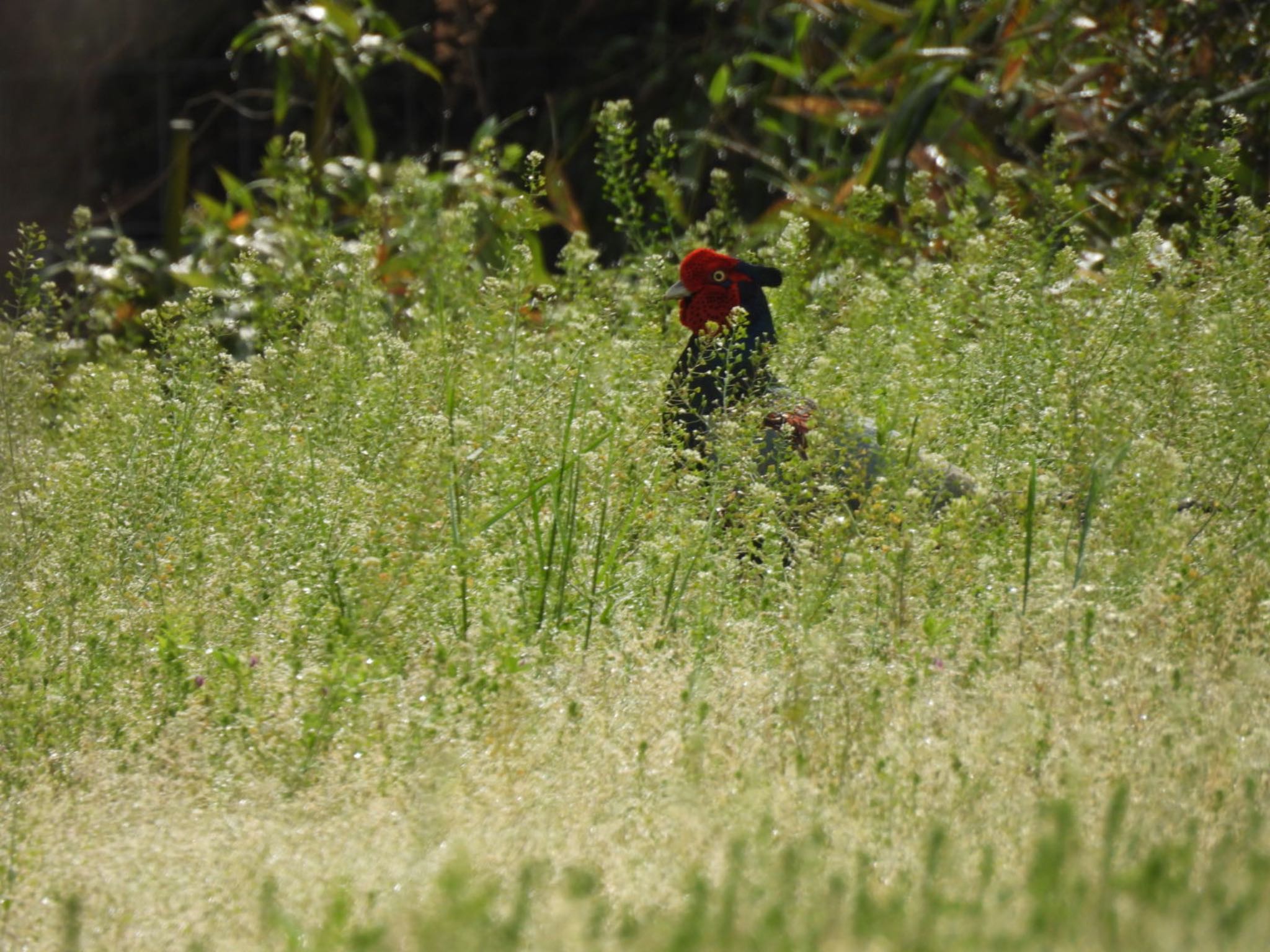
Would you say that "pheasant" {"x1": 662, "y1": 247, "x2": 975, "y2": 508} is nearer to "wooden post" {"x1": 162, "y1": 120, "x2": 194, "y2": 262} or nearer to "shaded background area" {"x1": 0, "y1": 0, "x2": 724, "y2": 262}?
"wooden post" {"x1": 162, "y1": 120, "x2": 194, "y2": 262}

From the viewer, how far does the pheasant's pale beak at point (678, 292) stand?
13.0 ft

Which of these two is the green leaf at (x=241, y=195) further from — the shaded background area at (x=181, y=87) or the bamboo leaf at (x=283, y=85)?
the shaded background area at (x=181, y=87)

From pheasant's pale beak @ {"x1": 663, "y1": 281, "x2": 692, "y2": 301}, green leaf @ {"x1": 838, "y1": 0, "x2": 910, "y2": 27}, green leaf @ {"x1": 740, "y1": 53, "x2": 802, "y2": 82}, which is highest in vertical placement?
green leaf @ {"x1": 838, "y1": 0, "x2": 910, "y2": 27}

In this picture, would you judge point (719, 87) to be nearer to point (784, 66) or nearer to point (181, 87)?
point (784, 66)

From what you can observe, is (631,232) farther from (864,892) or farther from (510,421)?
(864,892)

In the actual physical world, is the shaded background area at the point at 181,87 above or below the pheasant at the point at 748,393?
above

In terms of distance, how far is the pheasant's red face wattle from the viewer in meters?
4.01

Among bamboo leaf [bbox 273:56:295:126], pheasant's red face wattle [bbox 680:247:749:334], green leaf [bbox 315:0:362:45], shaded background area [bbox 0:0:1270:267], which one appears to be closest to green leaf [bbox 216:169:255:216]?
bamboo leaf [bbox 273:56:295:126]

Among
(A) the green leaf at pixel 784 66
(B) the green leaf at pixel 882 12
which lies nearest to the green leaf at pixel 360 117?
(A) the green leaf at pixel 784 66

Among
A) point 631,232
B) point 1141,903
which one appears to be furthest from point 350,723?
point 631,232

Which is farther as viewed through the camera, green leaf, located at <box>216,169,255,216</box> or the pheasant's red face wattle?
green leaf, located at <box>216,169,255,216</box>

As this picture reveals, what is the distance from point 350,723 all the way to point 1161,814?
3.73ft

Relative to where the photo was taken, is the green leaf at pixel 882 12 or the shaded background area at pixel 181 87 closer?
the green leaf at pixel 882 12

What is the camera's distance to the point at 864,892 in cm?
158
